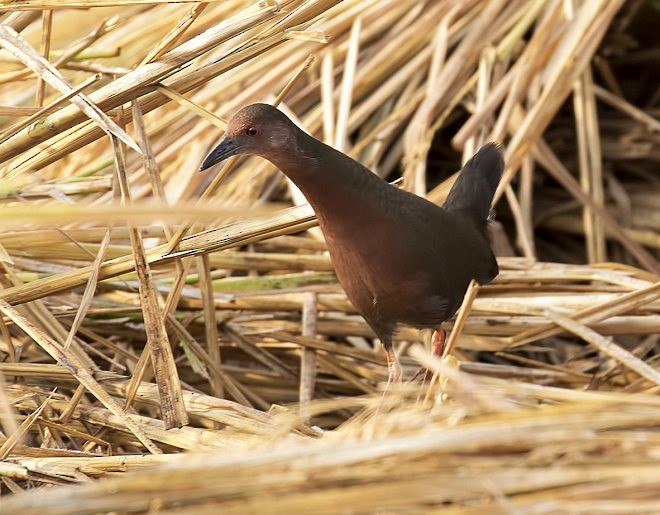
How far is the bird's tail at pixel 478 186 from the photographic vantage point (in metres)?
3.10

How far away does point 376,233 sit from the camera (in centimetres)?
252

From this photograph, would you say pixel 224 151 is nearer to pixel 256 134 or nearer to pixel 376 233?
pixel 256 134

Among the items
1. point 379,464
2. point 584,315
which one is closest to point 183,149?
point 584,315

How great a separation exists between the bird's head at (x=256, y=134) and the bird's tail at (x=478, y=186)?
0.85m

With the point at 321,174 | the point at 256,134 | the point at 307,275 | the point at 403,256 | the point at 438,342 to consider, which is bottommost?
the point at 438,342

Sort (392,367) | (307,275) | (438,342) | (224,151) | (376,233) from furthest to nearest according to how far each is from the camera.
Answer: (307,275) < (438,342) < (392,367) < (376,233) < (224,151)

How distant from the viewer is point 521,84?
3.74 m

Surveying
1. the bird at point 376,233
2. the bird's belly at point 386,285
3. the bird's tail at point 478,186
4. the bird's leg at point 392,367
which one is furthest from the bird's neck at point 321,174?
the bird's tail at point 478,186

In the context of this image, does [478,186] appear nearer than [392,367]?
No

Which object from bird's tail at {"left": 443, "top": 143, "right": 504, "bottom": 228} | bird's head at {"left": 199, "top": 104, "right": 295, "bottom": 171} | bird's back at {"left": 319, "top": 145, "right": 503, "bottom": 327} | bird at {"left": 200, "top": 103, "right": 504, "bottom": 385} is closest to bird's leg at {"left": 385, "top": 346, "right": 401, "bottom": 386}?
bird at {"left": 200, "top": 103, "right": 504, "bottom": 385}

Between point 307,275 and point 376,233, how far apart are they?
28.2 inches

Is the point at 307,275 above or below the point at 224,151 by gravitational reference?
below

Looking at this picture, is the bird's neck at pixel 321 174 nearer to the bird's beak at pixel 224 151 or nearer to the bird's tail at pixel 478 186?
the bird's beak at pixel 224 151

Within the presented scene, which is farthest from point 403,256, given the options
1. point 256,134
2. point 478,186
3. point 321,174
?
point 478,186
